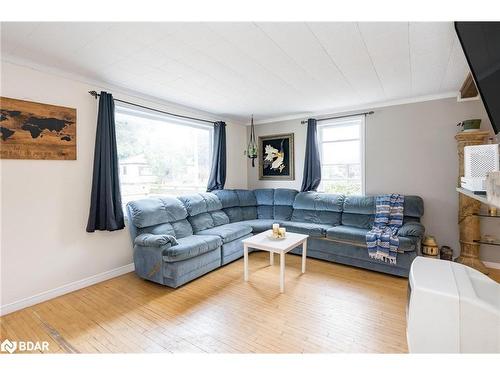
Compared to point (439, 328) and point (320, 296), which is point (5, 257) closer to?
point (320, 296)

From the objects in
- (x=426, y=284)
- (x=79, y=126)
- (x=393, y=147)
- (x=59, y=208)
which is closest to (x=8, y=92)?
(x=79, y=126)

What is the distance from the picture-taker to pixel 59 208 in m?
2.61

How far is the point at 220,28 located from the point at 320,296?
2655 mm

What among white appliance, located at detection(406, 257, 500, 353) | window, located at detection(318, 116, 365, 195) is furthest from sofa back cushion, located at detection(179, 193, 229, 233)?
white appliance, located at detection(406, 257, 500, 353)

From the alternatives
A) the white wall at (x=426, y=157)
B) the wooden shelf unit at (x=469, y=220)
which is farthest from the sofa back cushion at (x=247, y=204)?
the wooden shelf unit at (x=469, y=220)

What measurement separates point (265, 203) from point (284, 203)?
1.32ft

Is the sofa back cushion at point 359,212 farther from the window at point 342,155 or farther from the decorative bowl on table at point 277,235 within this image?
the decorative bowl on table at point 277,235

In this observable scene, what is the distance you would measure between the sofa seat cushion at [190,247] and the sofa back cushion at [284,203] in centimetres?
158

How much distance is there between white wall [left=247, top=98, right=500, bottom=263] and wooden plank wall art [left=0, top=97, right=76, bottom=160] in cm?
417

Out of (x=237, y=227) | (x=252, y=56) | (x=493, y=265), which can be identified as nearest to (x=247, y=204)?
(x=237, y=227)

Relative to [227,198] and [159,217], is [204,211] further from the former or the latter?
[159,217]

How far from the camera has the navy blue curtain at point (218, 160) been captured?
177 inches

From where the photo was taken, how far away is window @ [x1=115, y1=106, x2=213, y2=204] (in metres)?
3.33
